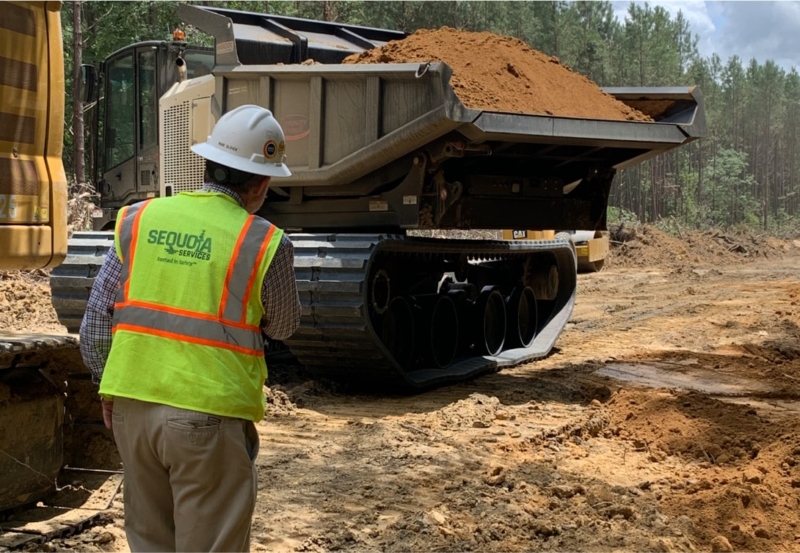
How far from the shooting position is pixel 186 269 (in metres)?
2.86

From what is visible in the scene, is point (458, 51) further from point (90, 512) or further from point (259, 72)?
point (90, 512)

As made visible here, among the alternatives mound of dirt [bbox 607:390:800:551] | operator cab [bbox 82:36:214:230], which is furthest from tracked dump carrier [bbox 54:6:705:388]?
mound of dirt [bbox 607:390:800:551]

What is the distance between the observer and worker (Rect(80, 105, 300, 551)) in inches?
110

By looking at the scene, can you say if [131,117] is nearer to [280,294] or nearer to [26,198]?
[26,198]

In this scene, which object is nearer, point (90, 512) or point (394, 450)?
point (90, 512)

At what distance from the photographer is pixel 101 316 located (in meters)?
3.03

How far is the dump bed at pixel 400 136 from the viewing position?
710 cm

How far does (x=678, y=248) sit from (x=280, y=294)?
90.5 ft

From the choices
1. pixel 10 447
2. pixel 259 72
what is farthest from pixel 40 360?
pixel 259 72

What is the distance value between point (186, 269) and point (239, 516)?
0.73 meters

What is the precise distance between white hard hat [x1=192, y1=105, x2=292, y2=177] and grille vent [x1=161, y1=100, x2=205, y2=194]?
5.47m

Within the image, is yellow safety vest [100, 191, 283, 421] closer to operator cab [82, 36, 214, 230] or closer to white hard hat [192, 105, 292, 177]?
white hard hat [192, 105, 292, 177]

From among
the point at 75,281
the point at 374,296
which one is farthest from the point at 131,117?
the point at 374,296

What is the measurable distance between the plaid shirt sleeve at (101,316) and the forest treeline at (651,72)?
18117mm
